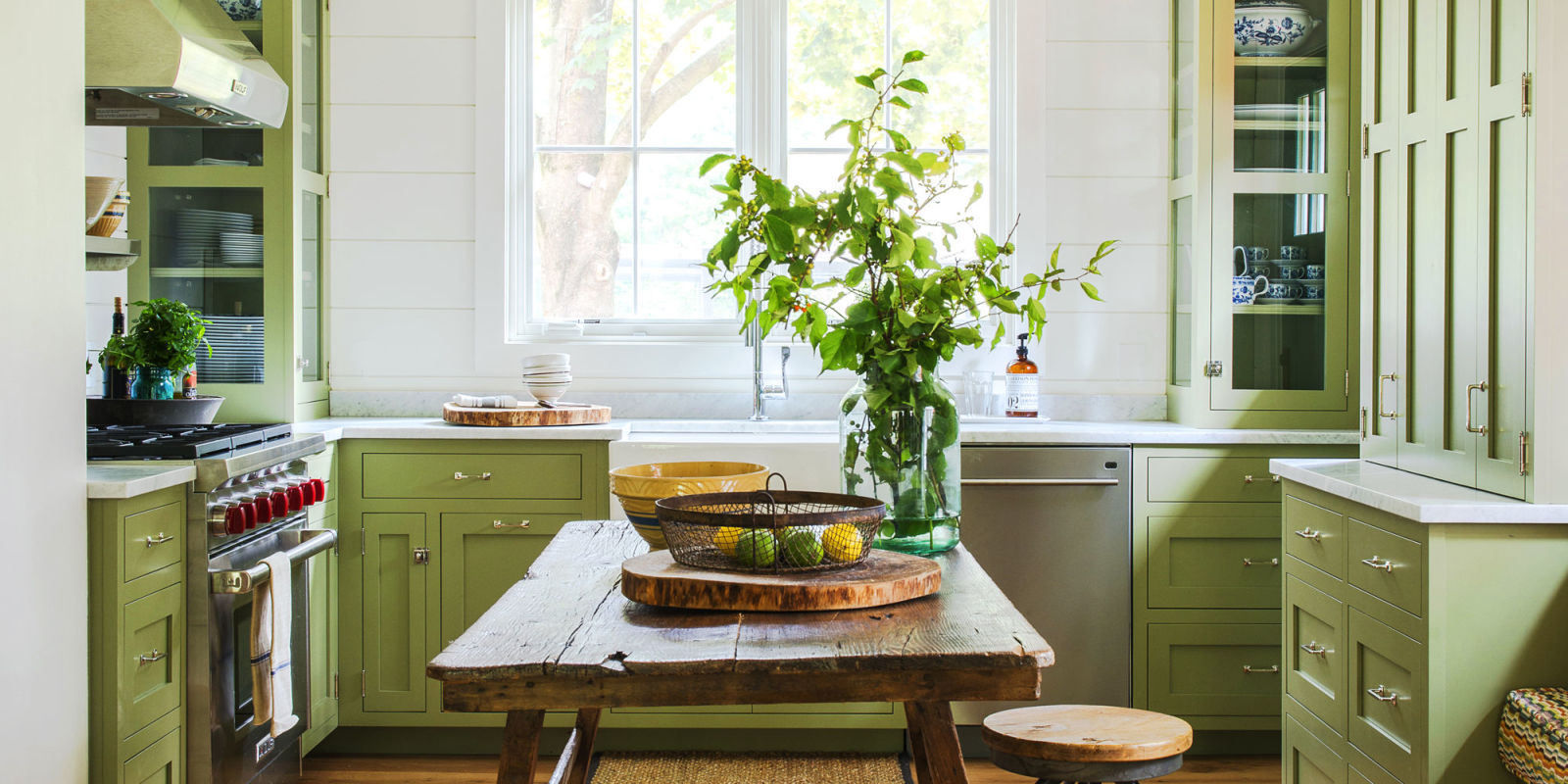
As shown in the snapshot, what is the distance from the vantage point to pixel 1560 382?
1999 millimetres

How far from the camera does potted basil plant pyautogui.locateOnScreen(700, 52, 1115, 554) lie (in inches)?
59.0

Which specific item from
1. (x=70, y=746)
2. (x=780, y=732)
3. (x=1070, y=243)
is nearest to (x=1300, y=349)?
(x=1070, y=243)

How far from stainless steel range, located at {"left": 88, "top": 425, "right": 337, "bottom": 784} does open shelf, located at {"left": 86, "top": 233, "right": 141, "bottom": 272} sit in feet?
1.35

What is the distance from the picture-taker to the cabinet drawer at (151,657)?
89.7 inches

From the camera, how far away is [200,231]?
132 inches

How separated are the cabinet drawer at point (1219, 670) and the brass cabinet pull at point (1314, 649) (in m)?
0.68

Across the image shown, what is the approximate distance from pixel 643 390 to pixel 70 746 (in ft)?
6.44

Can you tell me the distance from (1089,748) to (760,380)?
2.00m

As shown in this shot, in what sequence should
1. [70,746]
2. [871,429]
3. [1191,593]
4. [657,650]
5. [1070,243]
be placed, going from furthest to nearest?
[1070,243] < [1191,593] < [70,746] < [871,429] < [657,650]

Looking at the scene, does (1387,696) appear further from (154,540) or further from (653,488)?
(154,540)

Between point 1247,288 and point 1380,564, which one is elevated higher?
point 1247,288

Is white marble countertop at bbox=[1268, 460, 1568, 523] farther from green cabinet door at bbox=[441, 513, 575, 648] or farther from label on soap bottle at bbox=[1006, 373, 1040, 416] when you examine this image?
green cabinet door at bbox=[441, 513, 575, 648]

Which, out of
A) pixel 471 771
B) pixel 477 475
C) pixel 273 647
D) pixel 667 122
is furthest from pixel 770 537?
pixel 667 122

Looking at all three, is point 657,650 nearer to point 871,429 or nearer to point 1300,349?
point 871,429
